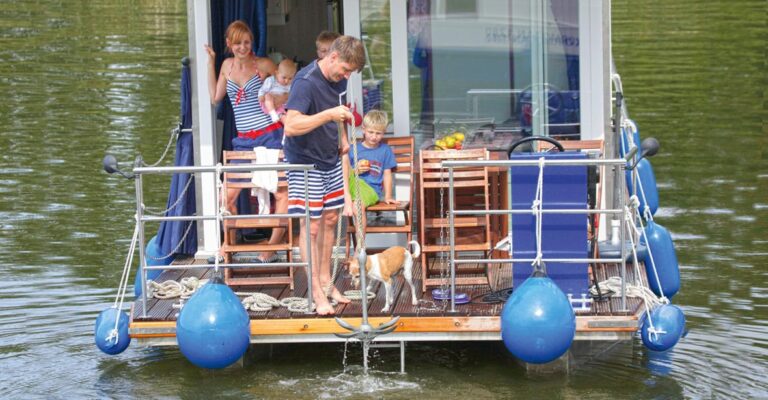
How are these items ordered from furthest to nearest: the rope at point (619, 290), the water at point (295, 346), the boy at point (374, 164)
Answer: the boy at point (374, 164) < the water at point (295, 346) < the rope at point (619, 290)

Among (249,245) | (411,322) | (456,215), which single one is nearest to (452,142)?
(456,215)

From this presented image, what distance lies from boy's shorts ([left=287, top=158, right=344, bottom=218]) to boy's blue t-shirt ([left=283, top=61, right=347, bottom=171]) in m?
0.07

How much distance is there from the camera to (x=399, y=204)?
9.31 metres

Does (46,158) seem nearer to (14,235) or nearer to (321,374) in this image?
(14,235)

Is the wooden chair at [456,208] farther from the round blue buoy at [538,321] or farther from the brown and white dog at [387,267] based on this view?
the round blue buoy at [538,321]

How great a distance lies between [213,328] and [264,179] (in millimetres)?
1781

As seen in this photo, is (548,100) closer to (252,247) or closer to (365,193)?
(365,193)

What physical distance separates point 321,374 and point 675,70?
15961mm

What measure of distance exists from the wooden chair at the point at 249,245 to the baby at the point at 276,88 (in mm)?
386

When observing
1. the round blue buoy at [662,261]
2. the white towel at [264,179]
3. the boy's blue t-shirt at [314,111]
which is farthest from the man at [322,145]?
the round blue buoy at [662,261]

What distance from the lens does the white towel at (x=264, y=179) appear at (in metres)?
9.59

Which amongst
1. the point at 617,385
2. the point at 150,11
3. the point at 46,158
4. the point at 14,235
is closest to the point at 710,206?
the point at 617,385

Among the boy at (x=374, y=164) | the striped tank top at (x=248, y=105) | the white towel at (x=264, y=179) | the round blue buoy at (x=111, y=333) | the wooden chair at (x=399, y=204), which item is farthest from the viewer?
the striped tank top at (x=248, y=105)

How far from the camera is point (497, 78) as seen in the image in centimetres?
1005
